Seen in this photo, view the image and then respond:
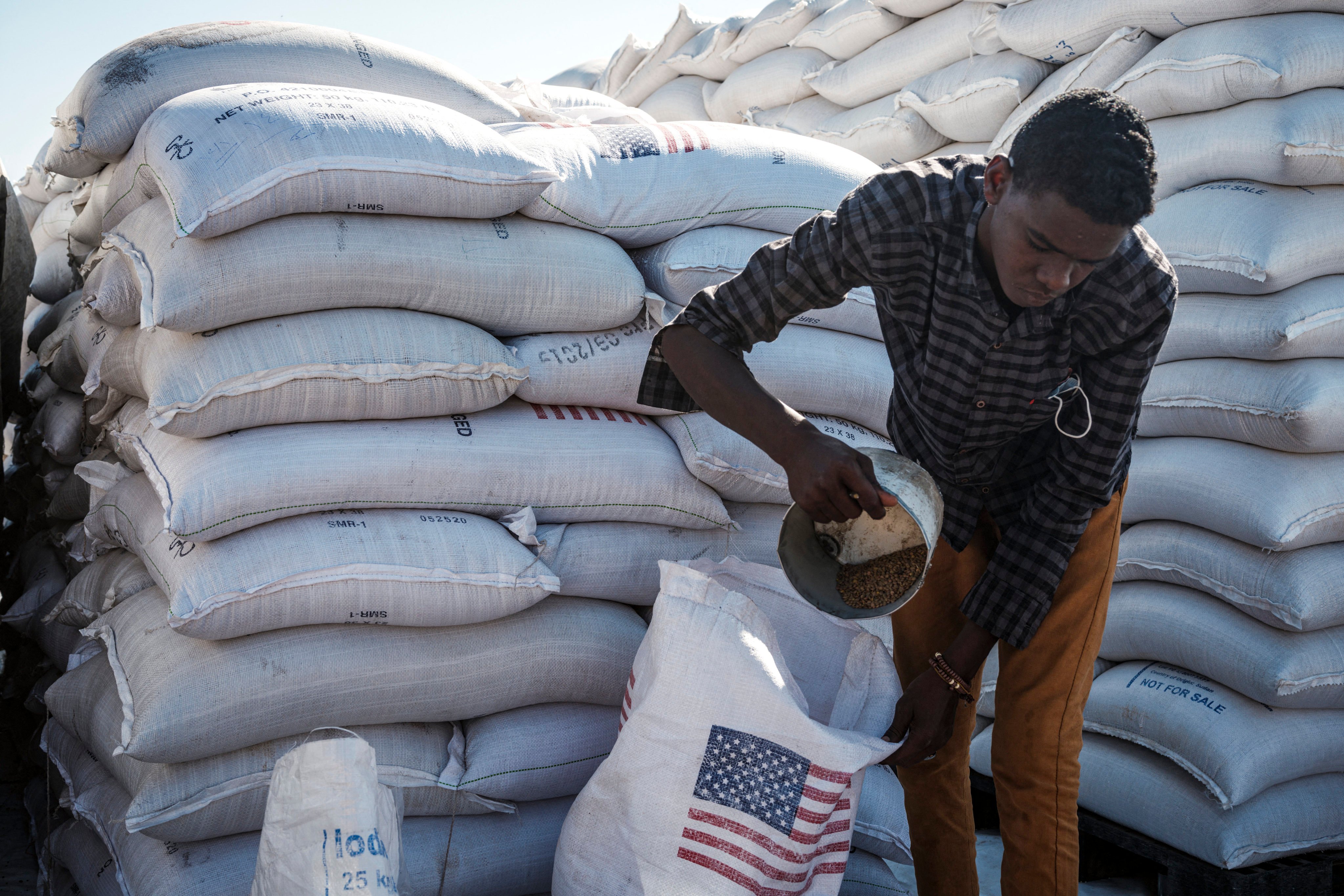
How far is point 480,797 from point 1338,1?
8.42ft

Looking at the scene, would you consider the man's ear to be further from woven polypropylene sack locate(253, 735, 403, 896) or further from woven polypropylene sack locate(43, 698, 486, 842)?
woven polypropylene sack locate(43, 698, 486, 842)

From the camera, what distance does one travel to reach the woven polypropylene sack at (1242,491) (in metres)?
2.27

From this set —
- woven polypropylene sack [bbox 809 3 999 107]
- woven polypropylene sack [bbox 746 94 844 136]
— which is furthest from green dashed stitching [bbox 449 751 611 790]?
woven polypropylene sack [bbox 746 94 844 136]

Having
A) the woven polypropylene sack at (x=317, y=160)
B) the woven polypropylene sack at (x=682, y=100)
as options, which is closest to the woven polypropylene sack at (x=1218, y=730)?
the woven polypropylene sack at (x=317, y=160)

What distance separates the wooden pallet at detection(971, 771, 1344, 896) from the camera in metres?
2.09

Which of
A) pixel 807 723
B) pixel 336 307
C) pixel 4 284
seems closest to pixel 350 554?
pixel 336 307

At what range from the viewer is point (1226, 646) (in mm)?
2326

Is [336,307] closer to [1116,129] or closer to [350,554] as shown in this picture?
[350,554]

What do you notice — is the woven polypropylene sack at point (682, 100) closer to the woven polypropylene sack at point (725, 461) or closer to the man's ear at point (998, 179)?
the woven polypropylene sack at point (725, 461)

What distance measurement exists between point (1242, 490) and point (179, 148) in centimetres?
230

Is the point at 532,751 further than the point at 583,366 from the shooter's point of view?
No

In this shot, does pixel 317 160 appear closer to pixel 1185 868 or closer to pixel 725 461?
pixel 725 461

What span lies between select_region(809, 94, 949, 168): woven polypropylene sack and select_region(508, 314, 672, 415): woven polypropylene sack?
1.53 metres

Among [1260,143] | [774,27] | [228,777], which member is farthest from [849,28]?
[228,777]
